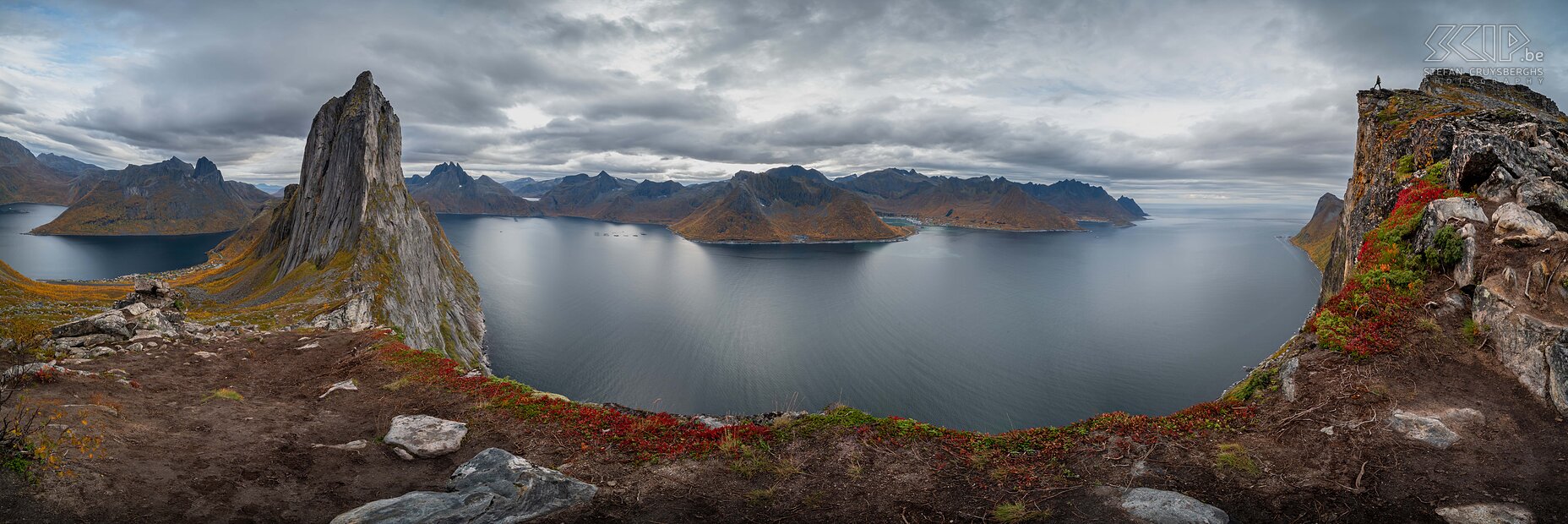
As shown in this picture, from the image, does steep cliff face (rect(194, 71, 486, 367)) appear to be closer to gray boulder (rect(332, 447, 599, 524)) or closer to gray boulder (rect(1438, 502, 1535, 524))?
gray boulder (rect(332, 447, 599, 524))

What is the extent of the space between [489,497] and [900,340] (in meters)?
82.3

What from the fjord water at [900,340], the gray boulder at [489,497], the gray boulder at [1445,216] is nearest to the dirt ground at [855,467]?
the gray boulder at [489,497]

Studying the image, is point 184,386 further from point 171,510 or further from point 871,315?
point 871,315

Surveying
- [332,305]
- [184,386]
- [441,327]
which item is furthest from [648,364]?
[184,386]

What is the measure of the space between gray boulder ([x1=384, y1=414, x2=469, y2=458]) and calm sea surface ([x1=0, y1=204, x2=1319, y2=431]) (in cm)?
1624

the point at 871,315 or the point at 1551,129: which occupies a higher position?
the point at 1551,129

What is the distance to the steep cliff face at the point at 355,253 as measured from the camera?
166 ft

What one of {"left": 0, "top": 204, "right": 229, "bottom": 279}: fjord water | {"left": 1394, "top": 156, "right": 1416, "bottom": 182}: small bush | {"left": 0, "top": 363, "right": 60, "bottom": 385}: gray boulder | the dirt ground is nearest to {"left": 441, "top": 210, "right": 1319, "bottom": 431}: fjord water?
{"left": 1394, "top": 156, "right": 1416, "bottom": 182}: small bush

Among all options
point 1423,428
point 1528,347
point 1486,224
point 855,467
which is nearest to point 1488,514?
point 1423,428

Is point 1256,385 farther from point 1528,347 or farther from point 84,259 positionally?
point 84,259

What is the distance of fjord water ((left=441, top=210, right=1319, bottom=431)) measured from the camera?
64688 millimetres

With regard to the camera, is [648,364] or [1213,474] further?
[648,364]

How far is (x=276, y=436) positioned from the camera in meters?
15.0

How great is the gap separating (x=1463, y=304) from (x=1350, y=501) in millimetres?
12142
